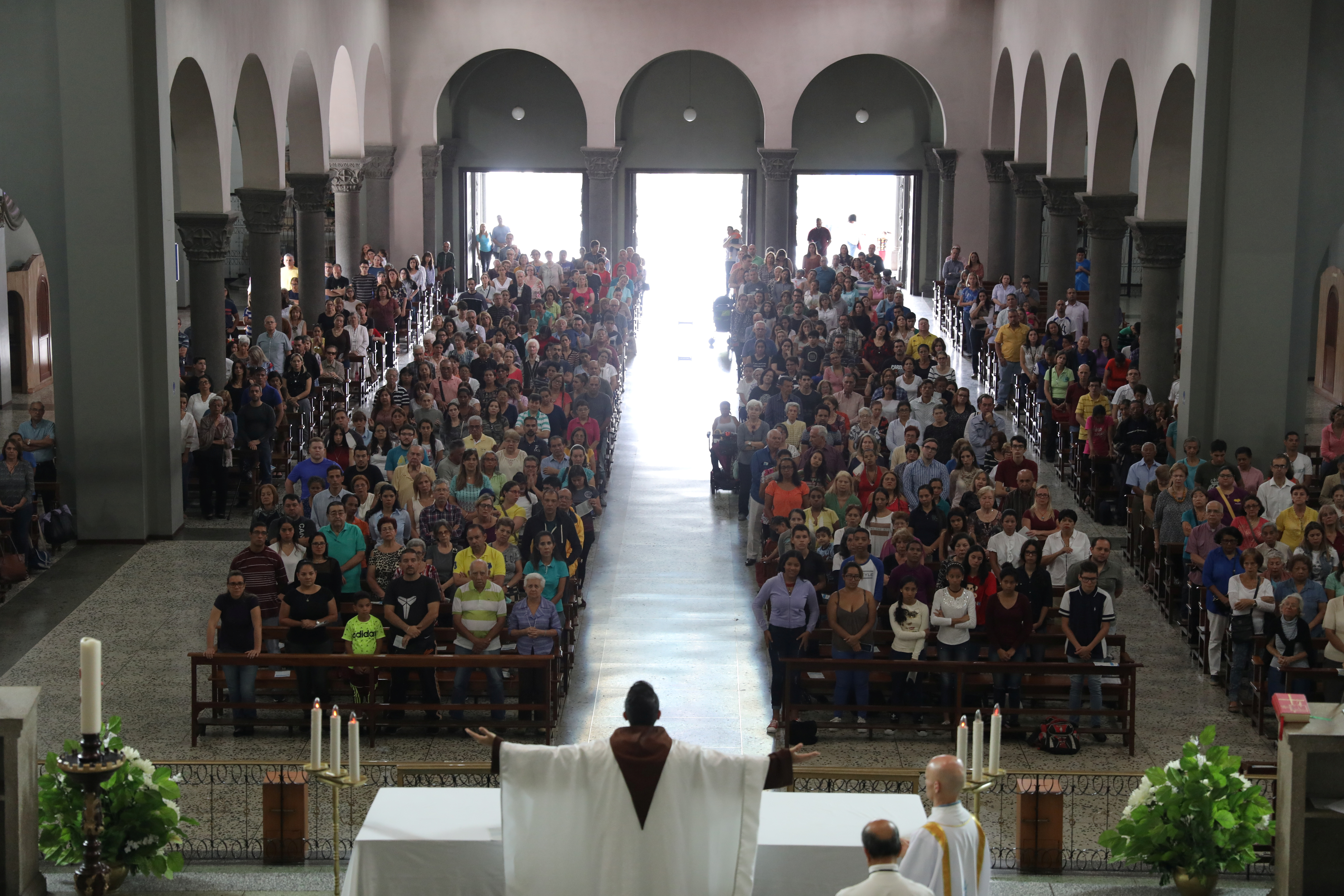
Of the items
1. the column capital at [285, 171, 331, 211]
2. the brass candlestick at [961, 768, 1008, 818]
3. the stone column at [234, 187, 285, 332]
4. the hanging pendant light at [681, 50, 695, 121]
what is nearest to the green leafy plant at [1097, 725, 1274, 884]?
the brass candlestick at [961, 768, 1008, 818]

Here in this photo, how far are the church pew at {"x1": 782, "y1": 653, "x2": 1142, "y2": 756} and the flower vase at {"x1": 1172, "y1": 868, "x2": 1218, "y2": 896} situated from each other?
309 centimetres

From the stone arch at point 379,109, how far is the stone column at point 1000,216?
11670 millimetres

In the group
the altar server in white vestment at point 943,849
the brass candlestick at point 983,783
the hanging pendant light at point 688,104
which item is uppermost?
the hanging pendant light at point 688,104

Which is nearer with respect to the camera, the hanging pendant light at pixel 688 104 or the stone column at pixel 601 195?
the stone column at pixel 601 195

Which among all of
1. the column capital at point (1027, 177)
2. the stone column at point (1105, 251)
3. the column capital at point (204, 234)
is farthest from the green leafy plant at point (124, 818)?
the column capital at point (1027, 177)

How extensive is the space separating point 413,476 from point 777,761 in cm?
894

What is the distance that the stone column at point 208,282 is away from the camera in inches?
809

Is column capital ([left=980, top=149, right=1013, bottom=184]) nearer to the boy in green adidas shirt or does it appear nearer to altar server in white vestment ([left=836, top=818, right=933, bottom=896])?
the boy in green adidas shirt

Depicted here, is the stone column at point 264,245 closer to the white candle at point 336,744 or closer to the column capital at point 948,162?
the column capital at point 948,162

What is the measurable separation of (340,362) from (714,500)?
631 centimetres

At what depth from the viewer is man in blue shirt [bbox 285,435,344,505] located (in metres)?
15.8

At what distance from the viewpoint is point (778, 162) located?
1339 inches

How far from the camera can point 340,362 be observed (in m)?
23.3

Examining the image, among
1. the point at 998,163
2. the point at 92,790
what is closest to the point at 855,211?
the point at 998,163
